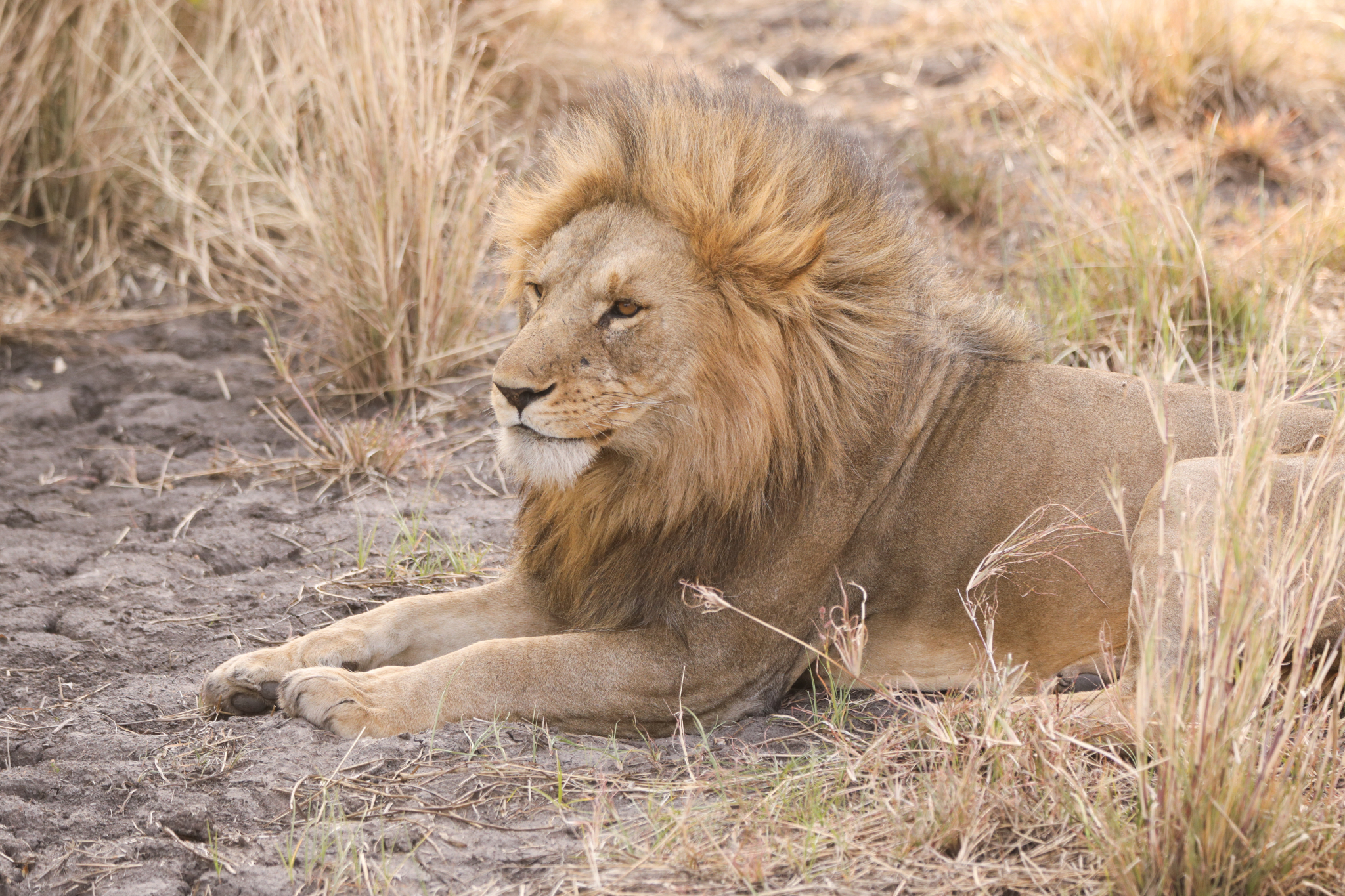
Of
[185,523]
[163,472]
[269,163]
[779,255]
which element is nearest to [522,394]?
[779,255]

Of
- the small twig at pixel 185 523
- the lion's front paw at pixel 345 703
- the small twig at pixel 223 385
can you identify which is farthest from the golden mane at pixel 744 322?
the small twig at pixel 223 385

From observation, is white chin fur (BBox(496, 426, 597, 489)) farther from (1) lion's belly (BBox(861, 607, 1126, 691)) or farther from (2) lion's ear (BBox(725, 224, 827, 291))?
(1) lion's belly (BBox(861, 607, 1126, 691))

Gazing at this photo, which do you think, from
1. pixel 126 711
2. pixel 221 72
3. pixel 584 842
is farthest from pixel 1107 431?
pixel 221 72

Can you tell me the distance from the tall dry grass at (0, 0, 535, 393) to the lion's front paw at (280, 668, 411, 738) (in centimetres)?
243

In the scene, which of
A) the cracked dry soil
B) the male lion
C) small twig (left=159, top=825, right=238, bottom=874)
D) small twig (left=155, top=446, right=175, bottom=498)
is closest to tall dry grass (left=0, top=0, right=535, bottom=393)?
the cracked dry soil

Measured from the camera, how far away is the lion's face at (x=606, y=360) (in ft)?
9.04

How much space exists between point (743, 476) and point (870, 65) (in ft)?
20.5

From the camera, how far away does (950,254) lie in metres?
5.88

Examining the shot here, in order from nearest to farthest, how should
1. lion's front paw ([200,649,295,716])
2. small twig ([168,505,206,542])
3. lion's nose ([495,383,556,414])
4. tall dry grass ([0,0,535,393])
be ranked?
1. lion's nose ([495,383,556,414])
2. lion's front paw ([200,649,295,716])
3. small twig ([168,505,206,542])
4. tall dry grass ([0,0,535,393])

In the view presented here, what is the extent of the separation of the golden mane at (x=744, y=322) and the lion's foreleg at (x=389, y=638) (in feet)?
0.86

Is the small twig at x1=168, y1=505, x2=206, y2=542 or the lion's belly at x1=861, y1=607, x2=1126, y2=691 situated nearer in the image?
the lion's belly at x1=861, y1=607, x2=1126, y2=691

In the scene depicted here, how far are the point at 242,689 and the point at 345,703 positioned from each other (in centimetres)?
32

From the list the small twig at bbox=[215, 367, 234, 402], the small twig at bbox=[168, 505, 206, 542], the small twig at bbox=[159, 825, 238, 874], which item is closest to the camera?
the small twig at bbox=[159, 825, 238, 874]

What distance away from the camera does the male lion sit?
2812 mm
